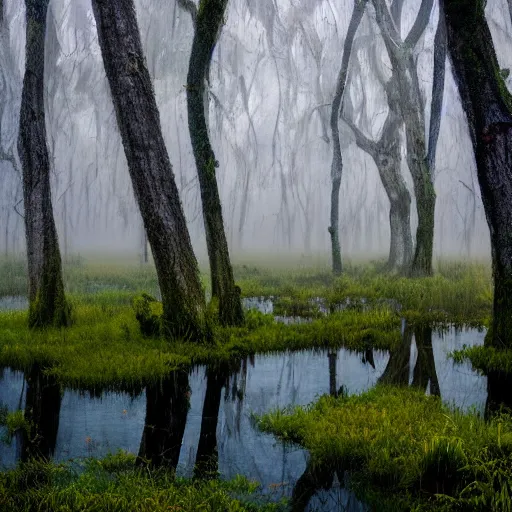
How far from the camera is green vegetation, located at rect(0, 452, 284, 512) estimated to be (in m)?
3.12

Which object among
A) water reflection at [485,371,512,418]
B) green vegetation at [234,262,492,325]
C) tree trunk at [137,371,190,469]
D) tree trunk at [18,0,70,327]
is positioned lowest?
tree trunk at [137,371,190,469]

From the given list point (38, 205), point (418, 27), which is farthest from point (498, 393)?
point (418, 27)

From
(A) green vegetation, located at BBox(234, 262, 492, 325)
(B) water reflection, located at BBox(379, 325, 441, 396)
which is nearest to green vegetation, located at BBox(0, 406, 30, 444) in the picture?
(B) water reflection, located at BBox(379, 325, 441, 396)

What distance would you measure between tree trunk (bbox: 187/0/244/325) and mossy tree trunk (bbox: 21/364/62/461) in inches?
101

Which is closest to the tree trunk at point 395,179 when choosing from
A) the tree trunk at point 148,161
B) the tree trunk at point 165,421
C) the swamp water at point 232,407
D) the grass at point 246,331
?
the grass at point 246,331

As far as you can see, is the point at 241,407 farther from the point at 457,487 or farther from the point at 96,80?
the point at 96,80

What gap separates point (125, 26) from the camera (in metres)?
7.02

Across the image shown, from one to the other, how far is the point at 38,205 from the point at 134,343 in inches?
99.0

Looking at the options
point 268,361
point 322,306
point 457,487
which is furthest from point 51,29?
point 457,487

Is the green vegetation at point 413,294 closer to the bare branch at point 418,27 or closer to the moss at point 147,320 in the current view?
the moss at point 147,320

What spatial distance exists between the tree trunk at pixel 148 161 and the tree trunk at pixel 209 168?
96cm

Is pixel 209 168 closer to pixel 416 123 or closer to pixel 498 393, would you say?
pixel 498 393

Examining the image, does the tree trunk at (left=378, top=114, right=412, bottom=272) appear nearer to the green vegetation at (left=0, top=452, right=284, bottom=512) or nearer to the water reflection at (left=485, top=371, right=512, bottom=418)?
the water reflection at (left=485, top=371, right=512, bottom=418)

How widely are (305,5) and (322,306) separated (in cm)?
1158
